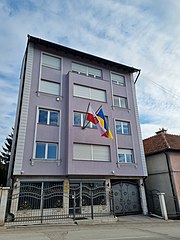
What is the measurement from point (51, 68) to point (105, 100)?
6054 millimetres

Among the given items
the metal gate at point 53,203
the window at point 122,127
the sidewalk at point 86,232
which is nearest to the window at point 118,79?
the window at point 122,127

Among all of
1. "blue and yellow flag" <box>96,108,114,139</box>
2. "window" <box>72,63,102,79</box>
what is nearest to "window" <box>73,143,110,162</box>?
"blue and yellow flag" <box>96,108,114,139</box>

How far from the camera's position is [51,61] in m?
17.2

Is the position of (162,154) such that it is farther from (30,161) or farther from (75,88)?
(30,161)

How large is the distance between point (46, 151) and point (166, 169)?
1069 centimetres

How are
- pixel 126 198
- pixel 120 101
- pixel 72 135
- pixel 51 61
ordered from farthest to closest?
pixel 120 101 → pixel 51 61 → pixel 126 198 → pixel 72 135

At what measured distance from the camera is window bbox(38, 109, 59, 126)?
14.7 meters

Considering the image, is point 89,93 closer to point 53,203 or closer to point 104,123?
point 104,123

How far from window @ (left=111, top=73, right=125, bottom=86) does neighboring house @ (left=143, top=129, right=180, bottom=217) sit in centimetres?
730

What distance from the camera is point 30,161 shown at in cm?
1280

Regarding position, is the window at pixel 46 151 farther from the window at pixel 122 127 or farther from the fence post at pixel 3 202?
the window at pixel 122 127

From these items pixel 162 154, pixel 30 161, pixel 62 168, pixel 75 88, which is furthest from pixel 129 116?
pixel 30 161

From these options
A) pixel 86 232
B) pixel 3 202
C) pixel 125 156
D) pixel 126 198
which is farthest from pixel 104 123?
pixel 3 202

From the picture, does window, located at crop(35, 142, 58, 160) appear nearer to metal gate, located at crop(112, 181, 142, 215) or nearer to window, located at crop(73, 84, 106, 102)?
window, located at crop(73, 84, 106, 102)
